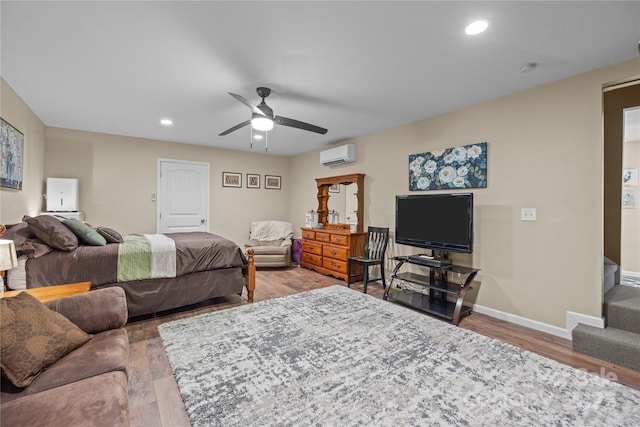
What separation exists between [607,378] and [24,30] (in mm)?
4750

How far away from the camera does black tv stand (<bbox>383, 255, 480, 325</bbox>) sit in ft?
9.91

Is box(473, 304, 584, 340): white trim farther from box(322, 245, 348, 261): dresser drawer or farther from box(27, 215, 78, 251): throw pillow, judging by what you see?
box(27, 215, 78, 251): throw pillow

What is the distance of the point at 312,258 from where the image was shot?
533 cm

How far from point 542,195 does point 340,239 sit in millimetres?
2740

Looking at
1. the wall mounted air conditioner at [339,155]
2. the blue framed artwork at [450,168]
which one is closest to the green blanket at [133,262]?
the wall mounted air conditioner at [339,155]

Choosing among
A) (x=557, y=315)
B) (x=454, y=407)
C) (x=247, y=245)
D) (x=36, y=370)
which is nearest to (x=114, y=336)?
(x=36, y=370)

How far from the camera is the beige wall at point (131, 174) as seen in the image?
447 cm

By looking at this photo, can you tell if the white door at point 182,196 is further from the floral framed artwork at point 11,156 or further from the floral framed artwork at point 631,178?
the floral framed artwork at point 631,178

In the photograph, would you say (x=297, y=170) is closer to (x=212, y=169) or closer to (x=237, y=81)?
(x=212, y=169)

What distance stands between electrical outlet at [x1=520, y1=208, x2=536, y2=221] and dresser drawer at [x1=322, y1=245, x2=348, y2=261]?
7.94ft

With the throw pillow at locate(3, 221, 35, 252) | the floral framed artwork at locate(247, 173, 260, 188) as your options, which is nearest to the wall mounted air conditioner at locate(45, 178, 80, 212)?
the throw pillow at locate(3, 221, 35, 252)

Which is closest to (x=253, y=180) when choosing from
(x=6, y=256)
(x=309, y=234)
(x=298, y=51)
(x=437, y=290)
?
(x=309, y=234)

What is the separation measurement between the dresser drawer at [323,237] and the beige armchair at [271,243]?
703mm

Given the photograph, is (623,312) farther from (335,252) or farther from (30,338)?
(30,338)
